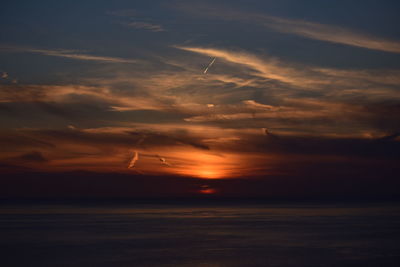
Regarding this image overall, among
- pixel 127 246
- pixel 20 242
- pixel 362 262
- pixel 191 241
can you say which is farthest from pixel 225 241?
pixel 20 242

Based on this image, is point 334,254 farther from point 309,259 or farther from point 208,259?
point 208,259

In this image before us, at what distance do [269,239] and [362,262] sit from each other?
10.9m

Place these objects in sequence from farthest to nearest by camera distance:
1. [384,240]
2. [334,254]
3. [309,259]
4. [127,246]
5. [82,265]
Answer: [384,240]
[127,246]
[334,254]
[309,259]
[82,265]

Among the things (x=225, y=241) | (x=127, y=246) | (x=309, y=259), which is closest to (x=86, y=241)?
(x=127, y=246)

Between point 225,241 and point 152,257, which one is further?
point 225,241

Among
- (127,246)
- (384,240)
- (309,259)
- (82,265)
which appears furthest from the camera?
(384,240)

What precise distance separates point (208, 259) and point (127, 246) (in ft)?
23.9

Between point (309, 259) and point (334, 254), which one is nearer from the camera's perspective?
point (309, 259)

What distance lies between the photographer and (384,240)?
3341cm

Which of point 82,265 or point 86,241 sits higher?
point 86,241

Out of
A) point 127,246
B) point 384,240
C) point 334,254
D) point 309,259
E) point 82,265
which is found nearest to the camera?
point 82,265

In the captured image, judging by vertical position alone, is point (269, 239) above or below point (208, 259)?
above

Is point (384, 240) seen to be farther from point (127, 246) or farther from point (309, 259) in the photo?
point (127, 246)

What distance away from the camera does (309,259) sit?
83.5 ft
